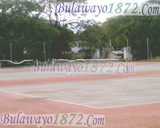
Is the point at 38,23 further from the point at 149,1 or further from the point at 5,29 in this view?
the point at 149,1

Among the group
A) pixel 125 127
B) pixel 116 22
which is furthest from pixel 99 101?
pixel 116 22

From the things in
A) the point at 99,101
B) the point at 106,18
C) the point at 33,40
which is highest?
the point at 106,18

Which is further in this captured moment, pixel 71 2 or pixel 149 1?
pixel 149 1

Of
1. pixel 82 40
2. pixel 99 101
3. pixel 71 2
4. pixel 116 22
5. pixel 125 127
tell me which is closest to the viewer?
pixel 125 127

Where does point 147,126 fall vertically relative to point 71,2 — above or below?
below

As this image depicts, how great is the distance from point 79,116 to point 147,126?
1.80 m

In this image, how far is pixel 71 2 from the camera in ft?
145

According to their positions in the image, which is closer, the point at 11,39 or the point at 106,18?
the point at 11,39

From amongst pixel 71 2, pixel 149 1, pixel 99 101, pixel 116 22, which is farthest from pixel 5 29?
pixel 99 101

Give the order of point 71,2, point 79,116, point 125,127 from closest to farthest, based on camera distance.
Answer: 1. point 125,127
2. point 79,116
3. point 71,2

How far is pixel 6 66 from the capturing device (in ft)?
128

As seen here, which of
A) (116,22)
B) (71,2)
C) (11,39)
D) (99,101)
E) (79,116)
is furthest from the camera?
(116,22)

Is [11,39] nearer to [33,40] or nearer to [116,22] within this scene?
[33,40]

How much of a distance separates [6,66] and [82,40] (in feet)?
42.9
